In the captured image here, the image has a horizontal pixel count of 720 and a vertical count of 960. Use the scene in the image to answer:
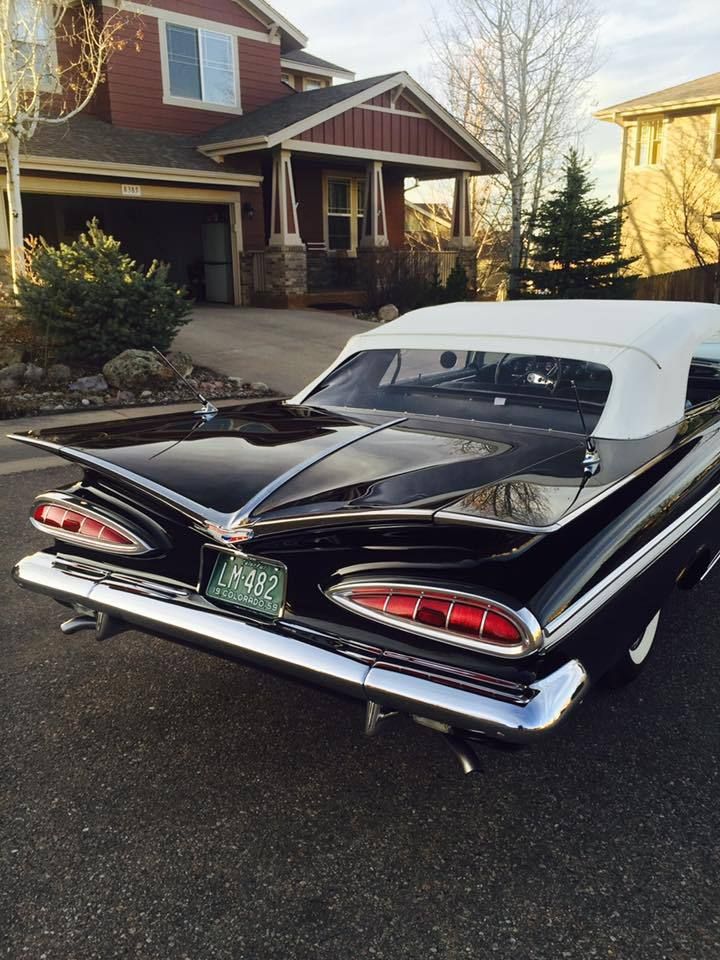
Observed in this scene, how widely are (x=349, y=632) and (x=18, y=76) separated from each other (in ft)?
40.4

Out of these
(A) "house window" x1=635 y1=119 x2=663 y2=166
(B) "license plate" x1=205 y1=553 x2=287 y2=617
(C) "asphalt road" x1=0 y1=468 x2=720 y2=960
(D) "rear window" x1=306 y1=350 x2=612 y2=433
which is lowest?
(C) "asphalt road" x1=0 y1=468 x2=720 y2=960

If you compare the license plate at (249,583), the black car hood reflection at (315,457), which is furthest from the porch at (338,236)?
the license plate at (249,583)

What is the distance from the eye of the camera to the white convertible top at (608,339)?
10.8 ft

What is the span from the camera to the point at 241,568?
259 centimetres

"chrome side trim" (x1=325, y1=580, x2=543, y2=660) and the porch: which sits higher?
the porch

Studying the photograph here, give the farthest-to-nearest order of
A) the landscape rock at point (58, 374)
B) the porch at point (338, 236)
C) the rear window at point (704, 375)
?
the porch at point (338, 236) → the landscape rock at point (58, 374) → the rear window at point (704, 375)

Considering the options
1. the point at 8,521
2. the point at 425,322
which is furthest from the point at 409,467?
the point at 8,521

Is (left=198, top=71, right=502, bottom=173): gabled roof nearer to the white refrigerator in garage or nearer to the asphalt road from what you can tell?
the white refrigerator in garage

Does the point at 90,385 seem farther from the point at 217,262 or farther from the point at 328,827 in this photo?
the point at 217,262

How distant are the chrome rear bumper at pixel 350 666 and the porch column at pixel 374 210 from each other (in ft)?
56.9

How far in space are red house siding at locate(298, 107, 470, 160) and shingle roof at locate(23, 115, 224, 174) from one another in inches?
104

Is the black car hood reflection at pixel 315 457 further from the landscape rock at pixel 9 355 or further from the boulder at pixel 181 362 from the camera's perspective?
the landscape rock at pixel 9 355

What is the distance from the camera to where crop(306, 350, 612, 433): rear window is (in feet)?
11.2

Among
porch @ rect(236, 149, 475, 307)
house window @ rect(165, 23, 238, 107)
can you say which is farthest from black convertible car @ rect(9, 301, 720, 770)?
house window @ rect(165, 23, 238, 107)
